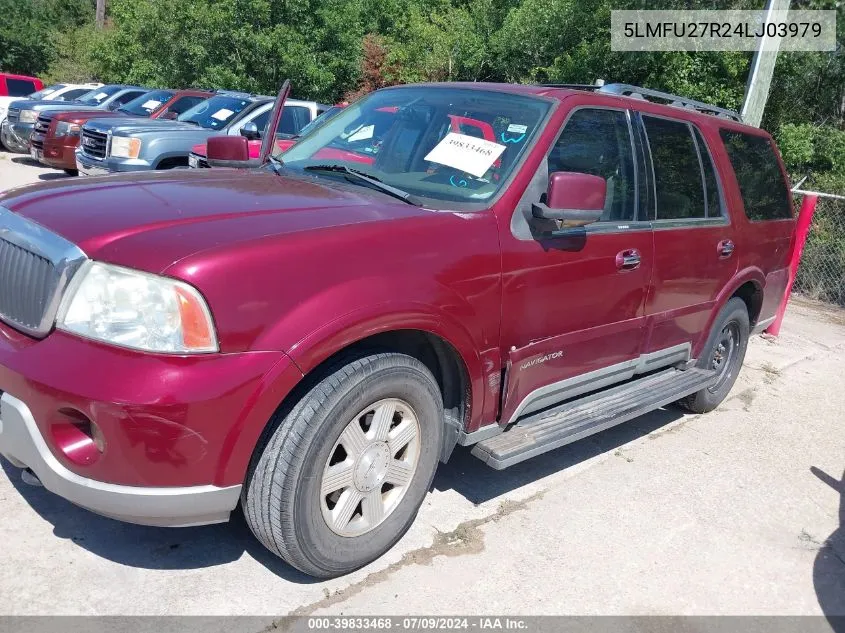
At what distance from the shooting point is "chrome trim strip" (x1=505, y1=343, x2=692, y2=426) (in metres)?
3.63

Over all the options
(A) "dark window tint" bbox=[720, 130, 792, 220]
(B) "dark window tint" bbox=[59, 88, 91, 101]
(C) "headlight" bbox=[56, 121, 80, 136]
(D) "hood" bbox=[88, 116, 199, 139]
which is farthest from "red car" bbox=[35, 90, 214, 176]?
(A) "dark window tint" bbox=[720, 130, 792, 220]

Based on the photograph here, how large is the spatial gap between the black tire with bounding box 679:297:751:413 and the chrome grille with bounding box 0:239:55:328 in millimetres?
3985

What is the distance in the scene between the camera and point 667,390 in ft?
14.8

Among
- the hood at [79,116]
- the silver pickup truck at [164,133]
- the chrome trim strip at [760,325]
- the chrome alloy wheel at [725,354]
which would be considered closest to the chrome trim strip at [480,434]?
the chrome alloy wheel at [725,354]

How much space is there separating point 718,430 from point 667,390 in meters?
0.96

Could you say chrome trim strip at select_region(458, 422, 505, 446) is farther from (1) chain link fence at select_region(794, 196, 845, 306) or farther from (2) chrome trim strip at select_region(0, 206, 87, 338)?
(1) chain link fence at select_region(794, 196, 845, 306)

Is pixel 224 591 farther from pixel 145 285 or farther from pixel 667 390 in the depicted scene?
pixel 667 390

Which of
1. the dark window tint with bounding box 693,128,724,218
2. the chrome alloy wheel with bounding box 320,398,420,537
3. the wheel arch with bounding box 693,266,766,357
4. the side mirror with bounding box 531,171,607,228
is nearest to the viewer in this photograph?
the chrome alloy wheel with bounding box 320,398,420,537

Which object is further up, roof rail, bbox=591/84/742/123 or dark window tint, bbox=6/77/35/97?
roof rail, bbox=591/84/742/123

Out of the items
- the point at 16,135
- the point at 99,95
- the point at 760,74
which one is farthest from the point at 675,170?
the point at 99,95

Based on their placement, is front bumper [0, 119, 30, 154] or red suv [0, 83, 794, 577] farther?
front bumper [0, 119, 30, 154]

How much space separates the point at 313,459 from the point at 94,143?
9.00 metres

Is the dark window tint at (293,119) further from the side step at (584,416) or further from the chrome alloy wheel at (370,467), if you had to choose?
the chrome alloy wheel at (370,467)

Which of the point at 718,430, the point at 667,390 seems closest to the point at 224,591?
the point at 667,390
